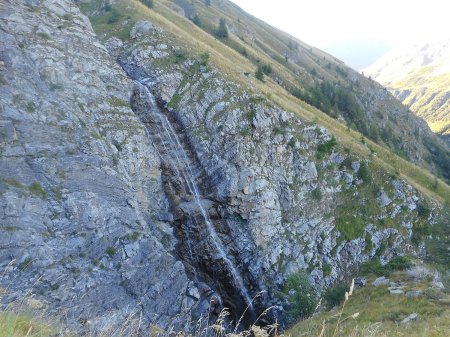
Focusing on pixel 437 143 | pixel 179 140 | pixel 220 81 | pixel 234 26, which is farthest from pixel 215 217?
pixel 437 143

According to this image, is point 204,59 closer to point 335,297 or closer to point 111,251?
point 111,251

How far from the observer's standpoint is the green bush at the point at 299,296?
85.5 feet

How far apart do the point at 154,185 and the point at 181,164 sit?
3.83m

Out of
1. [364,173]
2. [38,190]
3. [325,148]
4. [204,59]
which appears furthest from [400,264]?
[204,59]

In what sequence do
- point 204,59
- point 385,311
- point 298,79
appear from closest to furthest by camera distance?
point 385,311 < point 204,59 < point 298,79

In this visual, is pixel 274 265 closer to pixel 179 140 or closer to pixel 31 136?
pixel 179 140

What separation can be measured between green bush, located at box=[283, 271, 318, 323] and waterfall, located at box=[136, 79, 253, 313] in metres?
3.88

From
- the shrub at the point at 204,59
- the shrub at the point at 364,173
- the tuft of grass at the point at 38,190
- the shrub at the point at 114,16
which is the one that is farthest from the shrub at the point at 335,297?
the shrub at the point at 114,16

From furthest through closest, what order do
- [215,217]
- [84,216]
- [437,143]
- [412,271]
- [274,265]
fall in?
1. [437,143]
2. [215,217]
3. [274,265]
4. [412,271]
5. [84,216]

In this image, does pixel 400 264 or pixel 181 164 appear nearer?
pixel 400 264

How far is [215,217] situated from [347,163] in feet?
54.3

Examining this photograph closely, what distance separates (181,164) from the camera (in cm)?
3381

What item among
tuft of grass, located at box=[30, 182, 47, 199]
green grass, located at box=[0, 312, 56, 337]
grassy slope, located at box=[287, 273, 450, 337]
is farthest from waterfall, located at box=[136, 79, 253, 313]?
green grass, located at box=[0, 312, 56, 337]

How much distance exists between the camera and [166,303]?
25203 millimetres
